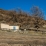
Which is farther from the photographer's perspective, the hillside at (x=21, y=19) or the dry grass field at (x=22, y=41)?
the hillside at (x=21, y=19)

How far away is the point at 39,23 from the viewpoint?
2226 inches

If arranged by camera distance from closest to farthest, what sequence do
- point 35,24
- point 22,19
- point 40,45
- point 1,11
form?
point 40,45 < point 35,24 < point 22,19 < point 1,11

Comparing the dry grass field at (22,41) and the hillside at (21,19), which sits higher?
the hillside at (21,19)

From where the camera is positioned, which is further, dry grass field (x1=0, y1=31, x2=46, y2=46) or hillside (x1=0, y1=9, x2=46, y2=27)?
hillside (x1=0, y1=9, x2=46, y2=27)

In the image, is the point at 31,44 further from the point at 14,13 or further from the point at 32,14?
the point at 14,13

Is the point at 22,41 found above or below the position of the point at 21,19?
below

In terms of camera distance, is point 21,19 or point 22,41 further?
point 21,19

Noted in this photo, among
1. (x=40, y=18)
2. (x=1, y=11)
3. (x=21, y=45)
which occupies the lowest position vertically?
(x=21, y=45)

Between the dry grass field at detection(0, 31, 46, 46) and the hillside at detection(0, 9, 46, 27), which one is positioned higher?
the hillside at detection(0, 9, 46, 27)

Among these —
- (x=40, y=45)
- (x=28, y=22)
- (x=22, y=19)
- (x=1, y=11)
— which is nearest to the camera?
(x=40, y=45)

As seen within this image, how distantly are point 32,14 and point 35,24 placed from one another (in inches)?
262

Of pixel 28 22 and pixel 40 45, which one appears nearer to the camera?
pixel 40 45

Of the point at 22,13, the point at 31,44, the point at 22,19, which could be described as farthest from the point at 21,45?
the point at 22,13

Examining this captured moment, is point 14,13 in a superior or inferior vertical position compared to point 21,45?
superior
